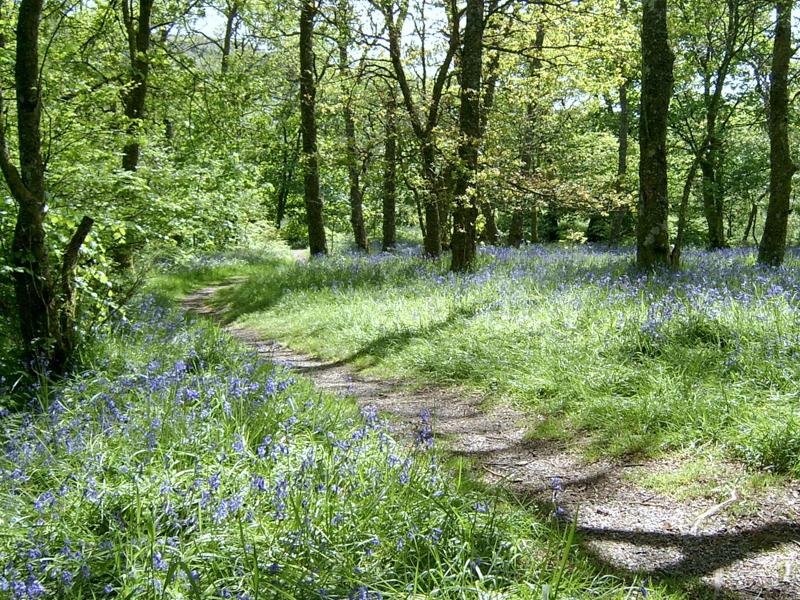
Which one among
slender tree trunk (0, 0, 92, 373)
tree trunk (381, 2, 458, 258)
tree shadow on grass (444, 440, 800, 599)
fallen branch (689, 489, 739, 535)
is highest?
tree trunk (381, 2, 458, 258)

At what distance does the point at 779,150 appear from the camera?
9.47 metres

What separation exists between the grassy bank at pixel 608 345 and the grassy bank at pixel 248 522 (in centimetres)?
157

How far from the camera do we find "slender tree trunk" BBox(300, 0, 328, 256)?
14.0m

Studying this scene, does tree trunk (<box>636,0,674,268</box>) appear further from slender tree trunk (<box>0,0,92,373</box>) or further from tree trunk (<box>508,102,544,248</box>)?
slender tree trunk (<box>0,0,92,373</box>)

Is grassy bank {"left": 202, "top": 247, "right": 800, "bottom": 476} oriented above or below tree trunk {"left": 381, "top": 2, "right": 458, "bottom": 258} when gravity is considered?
below

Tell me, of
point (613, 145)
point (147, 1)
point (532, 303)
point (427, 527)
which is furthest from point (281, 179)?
point (427, 527)

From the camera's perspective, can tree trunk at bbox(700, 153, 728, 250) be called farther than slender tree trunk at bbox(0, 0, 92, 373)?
Yes

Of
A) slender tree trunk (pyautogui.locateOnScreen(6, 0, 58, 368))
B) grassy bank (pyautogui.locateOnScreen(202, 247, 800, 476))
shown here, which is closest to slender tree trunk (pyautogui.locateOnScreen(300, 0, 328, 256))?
grassy bank (pyautogui.locateOnScreen(202, 247, 800, 476))

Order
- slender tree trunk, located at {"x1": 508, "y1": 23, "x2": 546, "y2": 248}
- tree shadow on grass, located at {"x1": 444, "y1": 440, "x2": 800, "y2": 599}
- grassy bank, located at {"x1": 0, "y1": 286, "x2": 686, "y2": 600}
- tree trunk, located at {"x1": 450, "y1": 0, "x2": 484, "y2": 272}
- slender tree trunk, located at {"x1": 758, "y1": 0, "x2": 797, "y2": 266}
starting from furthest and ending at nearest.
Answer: slender tree trunk, located at {"x1": 508, "y1": 23, "x2": 546, "y2": 248}, tree trunk, located at {"x1": 450, "y1": 0, "x2": 484, "y2": 272}, slender tree trunk, located at {"x1": 758, "y1": 0, "x2": 797, "y2": 266}, tree shadow on grass, located at {"x1": 444, "y1": 440, "x2": 800, "y2": 599}, grassy bank, located at {"x1": 0, "y1": 286, "x2": 686, "y2": 600}

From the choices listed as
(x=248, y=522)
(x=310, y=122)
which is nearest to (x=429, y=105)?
(x=310, y=122)

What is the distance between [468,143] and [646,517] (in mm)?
8141

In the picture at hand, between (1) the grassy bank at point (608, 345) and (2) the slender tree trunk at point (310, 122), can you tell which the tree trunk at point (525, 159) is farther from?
(1) the grassy bank at point (608, 345)

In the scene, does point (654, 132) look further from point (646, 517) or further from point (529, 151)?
point (529, 151)

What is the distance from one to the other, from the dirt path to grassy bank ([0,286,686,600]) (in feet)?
1.09
